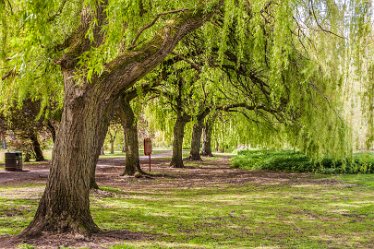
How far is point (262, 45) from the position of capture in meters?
9.02

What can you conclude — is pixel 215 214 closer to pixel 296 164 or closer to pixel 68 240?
pixel 68 240

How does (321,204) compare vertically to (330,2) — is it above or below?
below

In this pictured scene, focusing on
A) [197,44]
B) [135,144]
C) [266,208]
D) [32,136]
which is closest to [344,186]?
[266,208]

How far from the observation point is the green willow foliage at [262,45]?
6.79 metres

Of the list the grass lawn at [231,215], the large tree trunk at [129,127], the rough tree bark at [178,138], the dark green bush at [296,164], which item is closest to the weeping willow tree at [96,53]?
the grass lawn at [231,215]

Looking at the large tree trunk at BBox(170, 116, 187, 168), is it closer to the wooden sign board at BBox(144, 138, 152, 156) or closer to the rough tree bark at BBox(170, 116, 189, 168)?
the rough tree bark at BBox(170, 116, 189, 168)

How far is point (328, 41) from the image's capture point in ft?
30.1

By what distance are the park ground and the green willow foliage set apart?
1.56 m

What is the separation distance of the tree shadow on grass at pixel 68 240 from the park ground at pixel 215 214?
0.01 m

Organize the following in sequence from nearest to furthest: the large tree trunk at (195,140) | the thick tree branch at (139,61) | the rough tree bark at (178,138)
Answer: the thick tree branch at (139,61) < the rough tree bark at (178,138) < the large tree trunk at (195,140)

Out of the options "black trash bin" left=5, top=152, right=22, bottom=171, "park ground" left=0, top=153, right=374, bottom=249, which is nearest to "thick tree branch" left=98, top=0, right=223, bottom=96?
"park ground" left=0, top=153, right=374, bottom=249

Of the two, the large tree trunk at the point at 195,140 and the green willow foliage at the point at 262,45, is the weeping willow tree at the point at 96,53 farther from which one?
the large tree trunk at the point at 195,140

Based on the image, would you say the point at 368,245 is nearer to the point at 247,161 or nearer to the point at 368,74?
the point at 368,74

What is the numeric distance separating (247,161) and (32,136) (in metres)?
12.1
